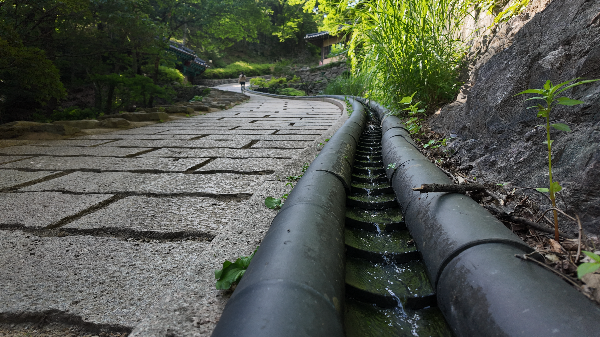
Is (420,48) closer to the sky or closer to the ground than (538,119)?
closer to the sky

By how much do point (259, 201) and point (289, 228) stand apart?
67cm

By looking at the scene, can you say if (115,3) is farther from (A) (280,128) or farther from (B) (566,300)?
(B) (566,300)

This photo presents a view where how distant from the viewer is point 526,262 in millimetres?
713

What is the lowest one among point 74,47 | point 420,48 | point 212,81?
point 420,48

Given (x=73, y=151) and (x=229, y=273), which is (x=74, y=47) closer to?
(x=73, y=151)

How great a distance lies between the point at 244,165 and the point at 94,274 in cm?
142

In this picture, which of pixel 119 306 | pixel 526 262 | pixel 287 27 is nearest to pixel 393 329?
pixel 526 262

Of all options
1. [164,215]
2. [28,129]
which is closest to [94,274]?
[164,215]

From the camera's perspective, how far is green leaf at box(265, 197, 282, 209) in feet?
4.84

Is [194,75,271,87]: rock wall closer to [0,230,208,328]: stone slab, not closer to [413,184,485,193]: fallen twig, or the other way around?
[0,230,208,328]: stone slab

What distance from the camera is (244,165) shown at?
2367 mm

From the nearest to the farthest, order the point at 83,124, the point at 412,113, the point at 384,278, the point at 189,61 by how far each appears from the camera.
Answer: the point at 384,278
the point at 412,113
the point at 83,124
the point at 189,61

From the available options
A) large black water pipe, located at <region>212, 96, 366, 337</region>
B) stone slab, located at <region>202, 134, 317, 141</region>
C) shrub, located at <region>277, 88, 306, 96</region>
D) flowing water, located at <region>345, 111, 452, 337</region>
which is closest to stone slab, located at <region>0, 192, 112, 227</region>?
large black water pipe, located at <region>212, 96, 366, 337</region>

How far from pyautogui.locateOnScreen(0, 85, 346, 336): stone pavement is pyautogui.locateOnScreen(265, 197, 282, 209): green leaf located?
0.11 feet
